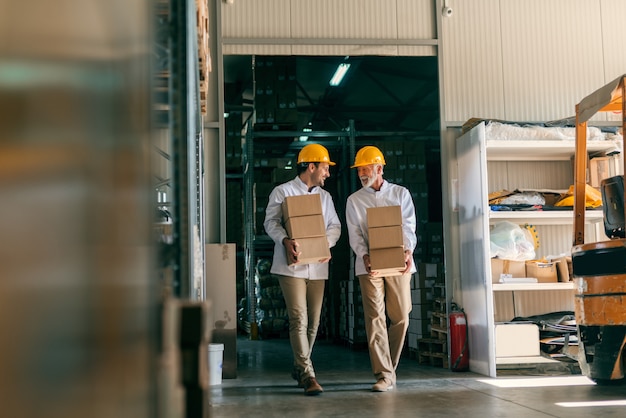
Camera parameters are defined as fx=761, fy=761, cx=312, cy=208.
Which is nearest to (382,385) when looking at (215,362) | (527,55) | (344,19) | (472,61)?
(215,362)

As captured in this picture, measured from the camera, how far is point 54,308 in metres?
0.61

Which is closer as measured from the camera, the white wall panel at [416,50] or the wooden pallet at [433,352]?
the wooden pallet at [433,352]

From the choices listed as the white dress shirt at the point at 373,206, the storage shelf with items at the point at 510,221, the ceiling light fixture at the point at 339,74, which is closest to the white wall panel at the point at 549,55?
the storage shelf with items at the point at 510,221

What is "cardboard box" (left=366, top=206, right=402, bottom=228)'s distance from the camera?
284 inches

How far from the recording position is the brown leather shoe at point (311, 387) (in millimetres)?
7008

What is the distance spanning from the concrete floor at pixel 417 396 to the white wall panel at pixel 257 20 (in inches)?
161

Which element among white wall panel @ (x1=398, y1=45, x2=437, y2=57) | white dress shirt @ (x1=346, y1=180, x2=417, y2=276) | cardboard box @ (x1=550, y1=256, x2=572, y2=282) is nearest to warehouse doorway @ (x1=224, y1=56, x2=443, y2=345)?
white wall panel @ (x1=398, y1=45, x2=437, y2=57)

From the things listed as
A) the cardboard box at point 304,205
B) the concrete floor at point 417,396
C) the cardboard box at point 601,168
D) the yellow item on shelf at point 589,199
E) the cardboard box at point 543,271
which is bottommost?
the concrete floor at point 417,396

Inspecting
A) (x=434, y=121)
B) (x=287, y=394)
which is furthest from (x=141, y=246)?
(x=434, y=121)

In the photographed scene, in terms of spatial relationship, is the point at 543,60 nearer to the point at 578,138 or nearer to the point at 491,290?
the point at 578,138

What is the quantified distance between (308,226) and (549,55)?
4630 mm

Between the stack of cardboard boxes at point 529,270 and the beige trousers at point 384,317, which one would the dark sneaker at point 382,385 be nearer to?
the beige trousers at point 384,317

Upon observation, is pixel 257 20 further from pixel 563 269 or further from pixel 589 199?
pixel 563 269

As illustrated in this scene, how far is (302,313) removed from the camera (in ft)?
23.3
